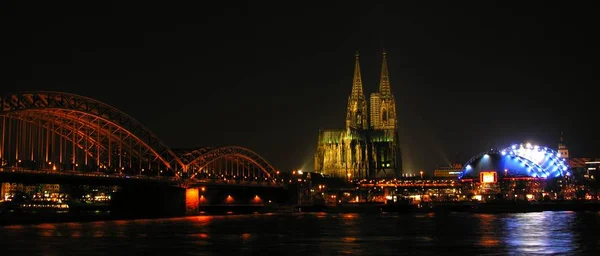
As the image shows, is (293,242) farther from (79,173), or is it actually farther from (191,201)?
(191,201)

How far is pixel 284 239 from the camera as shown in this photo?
7644 centimetres

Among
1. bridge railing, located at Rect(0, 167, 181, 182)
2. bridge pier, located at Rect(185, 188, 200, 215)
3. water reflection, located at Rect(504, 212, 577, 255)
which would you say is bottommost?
water reflection, located at Rect(504, 212, 577, 255)

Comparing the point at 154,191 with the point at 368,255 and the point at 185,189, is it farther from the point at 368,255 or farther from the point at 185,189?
the point at 368,255

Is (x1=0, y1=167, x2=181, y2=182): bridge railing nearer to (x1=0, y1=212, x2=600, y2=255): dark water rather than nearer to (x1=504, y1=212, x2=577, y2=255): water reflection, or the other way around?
(x1=0, y1=212, x2=600, y2=255): dark water

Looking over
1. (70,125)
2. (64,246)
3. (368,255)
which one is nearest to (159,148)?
(70,125)

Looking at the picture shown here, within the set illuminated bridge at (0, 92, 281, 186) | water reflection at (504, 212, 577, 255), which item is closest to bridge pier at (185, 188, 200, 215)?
illuminated bridge at (0, 92, 281, 186)

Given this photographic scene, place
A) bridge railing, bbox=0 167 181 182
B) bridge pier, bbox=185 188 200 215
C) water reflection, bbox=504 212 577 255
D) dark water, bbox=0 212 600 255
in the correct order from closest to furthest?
water reflection, bbox=504 212 577 255
dark water, bbox=0 212 600 255
bridge railing, bbox=0 167 181 182
bridge pier, bbox=185 188 200 215

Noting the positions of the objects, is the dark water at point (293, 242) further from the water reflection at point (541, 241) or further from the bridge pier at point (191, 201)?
the bridge pier at point (191, 201)

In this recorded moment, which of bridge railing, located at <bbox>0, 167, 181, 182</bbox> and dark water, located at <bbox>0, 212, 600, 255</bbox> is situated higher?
bridge railing, located at <bbox>0, 167, 181, 182</bbox>

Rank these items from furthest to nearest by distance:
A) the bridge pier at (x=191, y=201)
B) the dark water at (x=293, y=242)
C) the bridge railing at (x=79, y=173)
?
the bridge pier at (x=191, y=201)
the bridge railing at (x=79, y=173)
the dark water at (x=293, y=242)

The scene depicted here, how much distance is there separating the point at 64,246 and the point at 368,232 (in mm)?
31736

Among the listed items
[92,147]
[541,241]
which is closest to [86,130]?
[92,147]

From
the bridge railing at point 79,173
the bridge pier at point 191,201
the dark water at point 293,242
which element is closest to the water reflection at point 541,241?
the dark water at point 293,242

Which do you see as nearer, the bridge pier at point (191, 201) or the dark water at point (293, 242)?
the dark water at point (293, 242)
